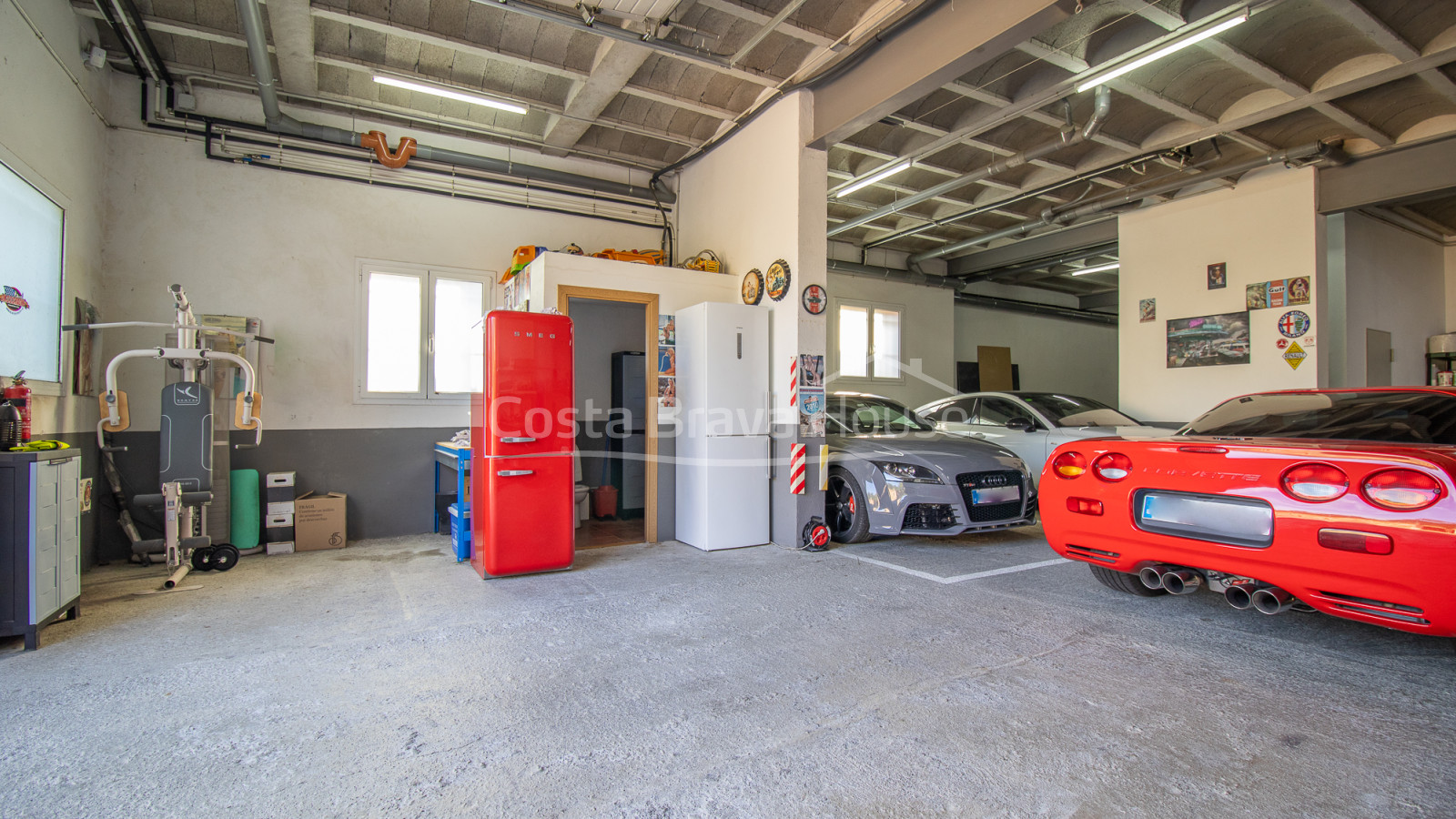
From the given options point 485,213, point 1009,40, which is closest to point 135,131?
point 485,213

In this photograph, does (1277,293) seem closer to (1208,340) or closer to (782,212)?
(1208,340)

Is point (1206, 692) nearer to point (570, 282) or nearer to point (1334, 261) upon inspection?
point (570, 282)

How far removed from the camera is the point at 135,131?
511 cm

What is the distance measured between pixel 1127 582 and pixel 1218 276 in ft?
17.6

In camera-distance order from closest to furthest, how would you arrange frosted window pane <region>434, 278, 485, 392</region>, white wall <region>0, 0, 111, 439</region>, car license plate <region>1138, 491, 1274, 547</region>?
car license plate <region>1138, 491, 1274, 547</region> < white wall <region>0, 0, 111, 439</region> < frosted window pane <region>434, 278, 485, 392</region>

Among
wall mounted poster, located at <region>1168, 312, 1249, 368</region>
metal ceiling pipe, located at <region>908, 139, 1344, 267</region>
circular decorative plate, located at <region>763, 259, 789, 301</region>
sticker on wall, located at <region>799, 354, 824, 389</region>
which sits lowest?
sticker on wall, located at <region>799, 354, 824, 389</region>

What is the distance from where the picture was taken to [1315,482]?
2.35 metres

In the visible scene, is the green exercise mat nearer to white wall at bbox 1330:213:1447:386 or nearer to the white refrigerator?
the white refrigerator

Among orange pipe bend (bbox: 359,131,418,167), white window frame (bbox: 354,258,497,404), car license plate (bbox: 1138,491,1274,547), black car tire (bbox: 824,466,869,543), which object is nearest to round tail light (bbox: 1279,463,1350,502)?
car license plate (bbox: 1138,491,1274,547)

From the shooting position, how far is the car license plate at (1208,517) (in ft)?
8.07

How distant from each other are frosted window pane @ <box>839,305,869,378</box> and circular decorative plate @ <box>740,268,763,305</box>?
173 inches

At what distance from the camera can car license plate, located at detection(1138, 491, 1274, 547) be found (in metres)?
2.46

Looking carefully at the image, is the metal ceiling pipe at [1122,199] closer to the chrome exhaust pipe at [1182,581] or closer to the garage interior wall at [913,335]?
the garage interior wall at [913,335]

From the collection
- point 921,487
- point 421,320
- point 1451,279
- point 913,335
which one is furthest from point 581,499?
point 1451,279
